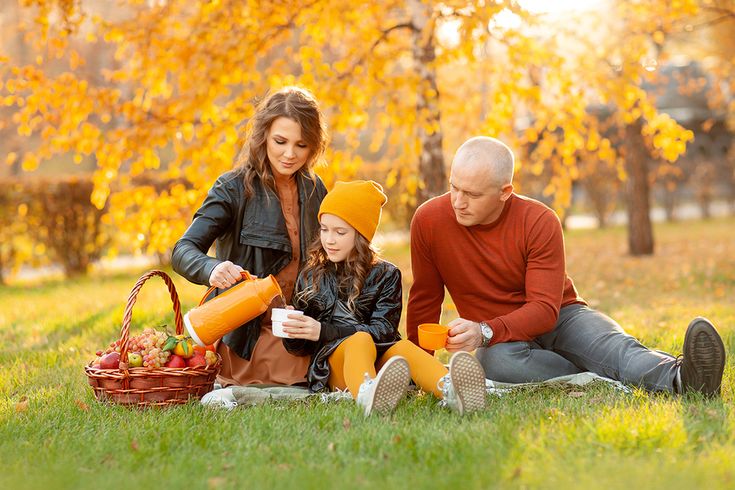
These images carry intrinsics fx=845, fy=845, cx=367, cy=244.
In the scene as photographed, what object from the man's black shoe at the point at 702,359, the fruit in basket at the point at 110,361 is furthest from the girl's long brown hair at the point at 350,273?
the man's black shoe at the point at 702,359

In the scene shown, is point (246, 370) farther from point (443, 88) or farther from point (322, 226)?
point (443, 88)

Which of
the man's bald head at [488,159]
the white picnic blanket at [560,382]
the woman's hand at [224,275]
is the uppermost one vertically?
the man's bald head at [488,159]

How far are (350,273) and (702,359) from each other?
1454 millimetres

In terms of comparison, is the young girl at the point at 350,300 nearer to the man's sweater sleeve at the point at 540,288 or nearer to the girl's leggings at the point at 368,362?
the girl's leggings at the point at 368,362

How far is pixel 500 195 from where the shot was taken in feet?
11.9

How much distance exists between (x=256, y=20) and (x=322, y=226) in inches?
119

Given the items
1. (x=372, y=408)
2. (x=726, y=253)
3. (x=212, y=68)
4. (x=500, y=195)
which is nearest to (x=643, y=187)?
(x=726, y=253)

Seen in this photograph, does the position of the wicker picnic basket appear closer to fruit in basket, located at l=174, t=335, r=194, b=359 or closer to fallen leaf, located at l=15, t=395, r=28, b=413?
fruit in basket, located at l=174, t=335, r=194, b=359

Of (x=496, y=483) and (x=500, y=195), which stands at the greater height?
(x=500, y=195)

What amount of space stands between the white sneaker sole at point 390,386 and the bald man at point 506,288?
1.13ft

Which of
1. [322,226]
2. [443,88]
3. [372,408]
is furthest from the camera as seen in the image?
[443,88]

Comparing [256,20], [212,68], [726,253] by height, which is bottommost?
[726,253]

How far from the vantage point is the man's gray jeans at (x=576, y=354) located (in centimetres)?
353

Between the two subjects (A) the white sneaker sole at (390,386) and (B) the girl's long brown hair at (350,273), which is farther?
(B) the girl's long brown hair at (350,273)
